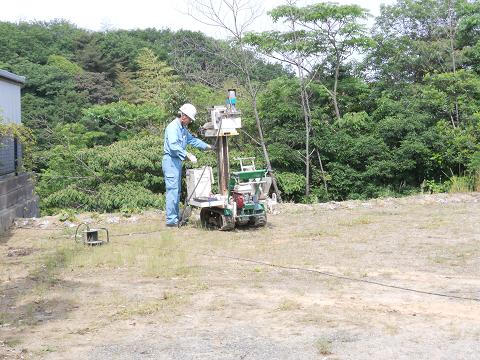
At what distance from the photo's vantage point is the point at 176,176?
9914mm

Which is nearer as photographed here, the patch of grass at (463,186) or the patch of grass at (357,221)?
the patch of grass at (357,221)

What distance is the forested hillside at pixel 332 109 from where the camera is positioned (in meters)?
18.5

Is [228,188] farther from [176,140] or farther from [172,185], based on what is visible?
[176,140]

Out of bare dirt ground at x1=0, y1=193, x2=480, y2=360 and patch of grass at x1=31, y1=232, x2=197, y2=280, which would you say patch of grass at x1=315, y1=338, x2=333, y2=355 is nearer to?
bare dirt ground at x1=0, y1=193, x2=480, y2=360

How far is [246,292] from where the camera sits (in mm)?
5828

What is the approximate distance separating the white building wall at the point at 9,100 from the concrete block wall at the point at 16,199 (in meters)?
1.41

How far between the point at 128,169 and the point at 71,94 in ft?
78.2

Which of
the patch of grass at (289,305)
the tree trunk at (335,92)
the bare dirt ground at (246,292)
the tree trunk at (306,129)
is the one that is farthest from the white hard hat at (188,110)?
the tree trunk at (335,92)

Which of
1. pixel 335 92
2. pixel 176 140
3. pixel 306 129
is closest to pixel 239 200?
pixel 176 140

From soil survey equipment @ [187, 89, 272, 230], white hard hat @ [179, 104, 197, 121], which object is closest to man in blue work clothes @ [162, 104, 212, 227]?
white hard hat @ [179, 104, 197, 121]

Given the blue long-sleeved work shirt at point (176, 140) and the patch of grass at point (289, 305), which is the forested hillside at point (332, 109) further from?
the patch of grass at point (289, 305)

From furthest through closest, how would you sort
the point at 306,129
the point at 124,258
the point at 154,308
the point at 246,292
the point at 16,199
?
the point at 306,129 < the point at 16,199 < the point at 124,258 < the point at 246,292 < the point at 154,308

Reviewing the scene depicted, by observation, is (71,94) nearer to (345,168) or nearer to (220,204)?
(345,168)

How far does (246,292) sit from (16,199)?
7.38 m
